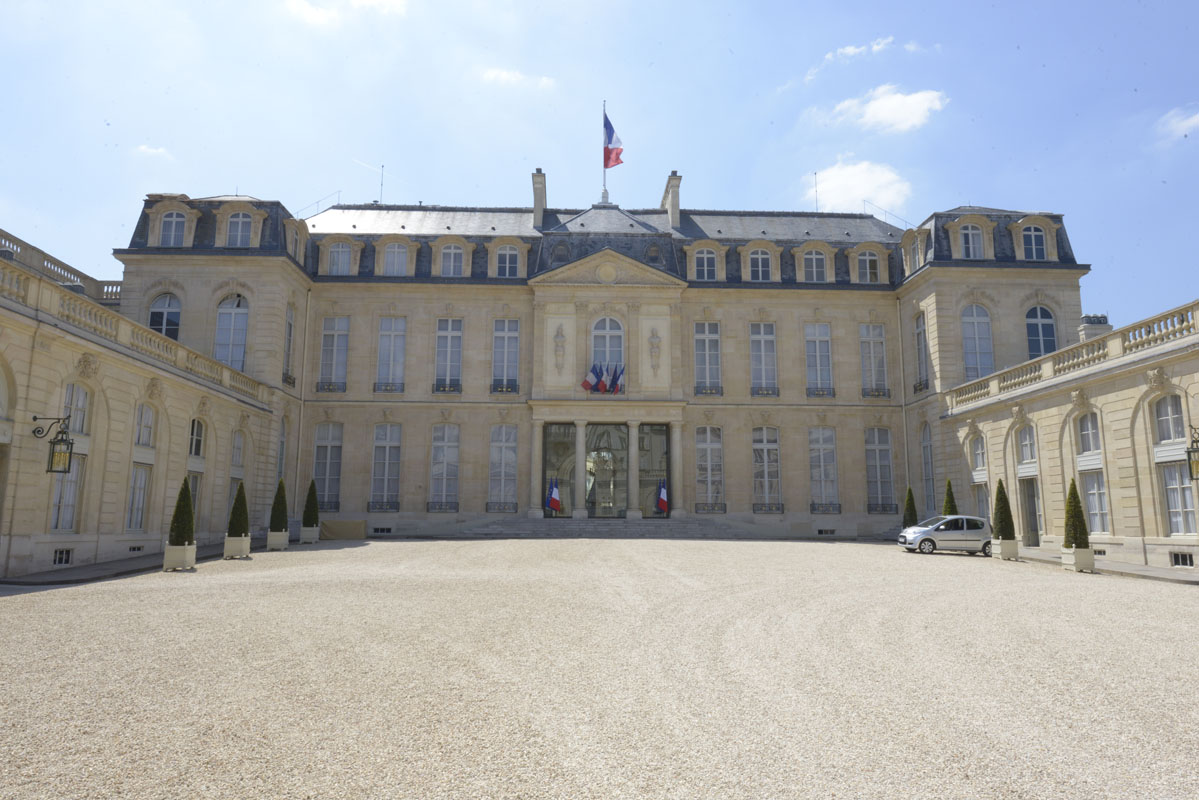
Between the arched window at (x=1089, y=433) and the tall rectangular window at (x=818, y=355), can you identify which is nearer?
the arched window at (x=1089, y=433)

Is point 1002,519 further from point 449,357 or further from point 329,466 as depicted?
point 329,466

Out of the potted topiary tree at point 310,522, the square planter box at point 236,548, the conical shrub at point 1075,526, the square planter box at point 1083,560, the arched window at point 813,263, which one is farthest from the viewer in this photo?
the arched window at point 813,263

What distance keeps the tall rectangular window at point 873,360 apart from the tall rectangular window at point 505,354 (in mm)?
13586

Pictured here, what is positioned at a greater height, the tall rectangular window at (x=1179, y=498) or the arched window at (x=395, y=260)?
the arched window at (x=395, y=260)

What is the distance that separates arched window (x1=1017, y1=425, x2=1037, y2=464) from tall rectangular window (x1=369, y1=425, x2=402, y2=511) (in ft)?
69.6

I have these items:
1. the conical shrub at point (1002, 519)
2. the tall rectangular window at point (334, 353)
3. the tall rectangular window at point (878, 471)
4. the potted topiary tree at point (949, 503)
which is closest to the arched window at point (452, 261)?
the tall rectangular window at point (334, 353)

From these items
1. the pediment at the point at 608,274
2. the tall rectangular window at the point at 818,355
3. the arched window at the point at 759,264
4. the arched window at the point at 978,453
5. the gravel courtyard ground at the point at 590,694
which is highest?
the arched window at the point at 759,264

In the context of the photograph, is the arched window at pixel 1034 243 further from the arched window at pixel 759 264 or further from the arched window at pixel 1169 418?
the arched window at pixel 1169 418

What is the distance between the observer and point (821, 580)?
46.3ft

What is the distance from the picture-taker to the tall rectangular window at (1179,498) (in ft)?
56.4

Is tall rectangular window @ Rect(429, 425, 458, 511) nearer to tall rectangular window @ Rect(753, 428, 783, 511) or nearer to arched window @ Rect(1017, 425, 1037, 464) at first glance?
tall rectangular window @ Rect(753, 428, 783, 511)

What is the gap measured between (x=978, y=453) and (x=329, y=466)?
2292 centimetres

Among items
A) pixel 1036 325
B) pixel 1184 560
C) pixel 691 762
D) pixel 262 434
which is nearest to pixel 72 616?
pixel 691 762

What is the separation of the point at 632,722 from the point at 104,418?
16.5 meters
